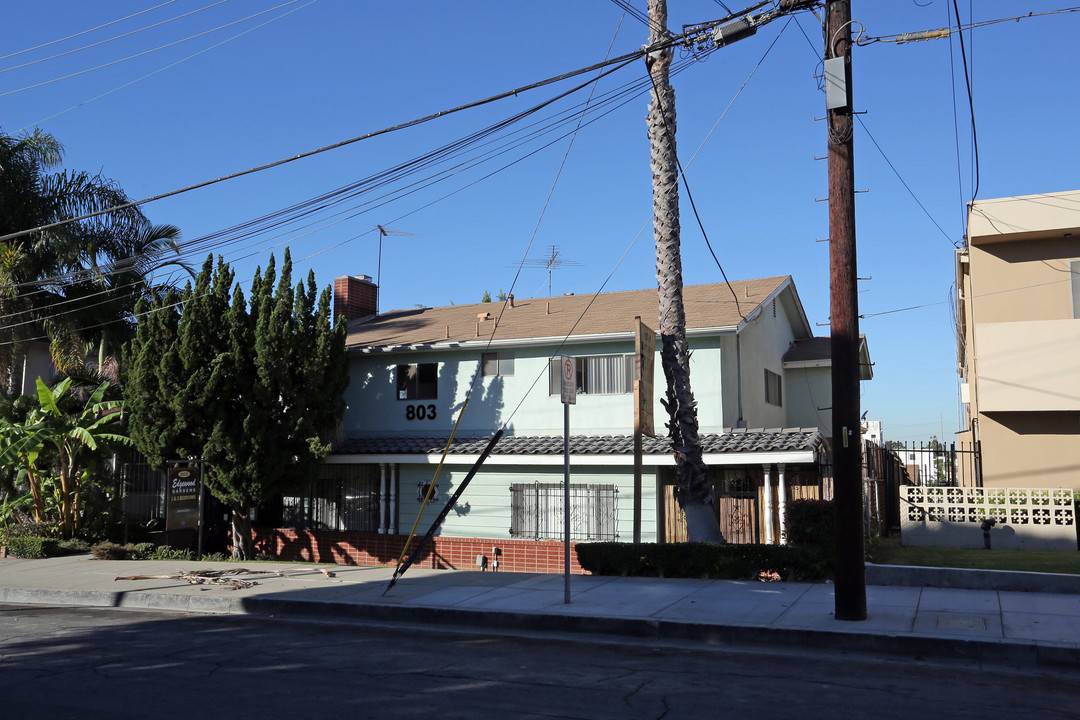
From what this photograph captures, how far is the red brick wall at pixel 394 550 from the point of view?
18.6 metres

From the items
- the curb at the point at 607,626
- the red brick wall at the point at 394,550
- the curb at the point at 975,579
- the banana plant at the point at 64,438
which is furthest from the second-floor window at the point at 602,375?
the banana plant at the point at 64,438

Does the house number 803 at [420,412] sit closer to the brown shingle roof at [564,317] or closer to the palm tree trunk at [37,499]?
the brown shingle roof at [564,317]

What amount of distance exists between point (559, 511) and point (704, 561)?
6.66 meters

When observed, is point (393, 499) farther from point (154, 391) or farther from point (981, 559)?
point (981, 559)

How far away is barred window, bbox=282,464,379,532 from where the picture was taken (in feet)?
72.1

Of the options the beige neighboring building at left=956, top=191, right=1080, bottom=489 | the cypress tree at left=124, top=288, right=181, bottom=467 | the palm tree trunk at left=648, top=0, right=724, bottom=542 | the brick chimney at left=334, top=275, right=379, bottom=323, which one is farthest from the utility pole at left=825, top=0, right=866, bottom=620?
the brick chimney at left=334, top=275, right=379, bottom=323

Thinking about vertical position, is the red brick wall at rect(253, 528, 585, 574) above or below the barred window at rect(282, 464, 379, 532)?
below

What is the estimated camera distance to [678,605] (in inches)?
435

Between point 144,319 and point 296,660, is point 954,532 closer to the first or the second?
point 296,660

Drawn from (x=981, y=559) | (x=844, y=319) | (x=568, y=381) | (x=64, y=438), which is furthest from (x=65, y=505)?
(x=981, y=559)

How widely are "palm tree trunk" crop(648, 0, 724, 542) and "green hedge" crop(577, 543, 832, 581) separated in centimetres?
149

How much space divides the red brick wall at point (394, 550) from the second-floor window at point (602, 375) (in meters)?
3.72

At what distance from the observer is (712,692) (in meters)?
7.24

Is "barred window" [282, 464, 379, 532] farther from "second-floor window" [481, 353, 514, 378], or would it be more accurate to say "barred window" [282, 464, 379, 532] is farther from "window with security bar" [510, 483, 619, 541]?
"window with security bar" [510, 483, 619, 541]
